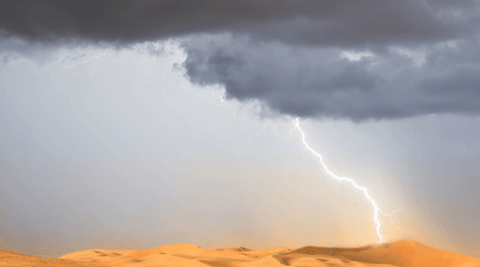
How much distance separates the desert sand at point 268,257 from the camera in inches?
667

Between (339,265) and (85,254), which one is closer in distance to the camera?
(339,265)

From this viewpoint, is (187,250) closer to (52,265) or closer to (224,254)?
(224,254)

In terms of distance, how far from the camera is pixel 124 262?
17609mm

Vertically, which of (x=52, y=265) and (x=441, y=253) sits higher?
(x=441, y=253)

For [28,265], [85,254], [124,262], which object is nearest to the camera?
[28,265]

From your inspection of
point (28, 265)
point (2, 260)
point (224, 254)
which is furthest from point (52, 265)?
point (224, 254)

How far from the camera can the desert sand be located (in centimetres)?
1694

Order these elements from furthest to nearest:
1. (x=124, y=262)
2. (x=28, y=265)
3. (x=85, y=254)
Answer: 1. (x=85, y=254)
2. (x=124, y=262)
3. (x=28, y=265)

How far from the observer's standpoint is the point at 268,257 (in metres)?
17.4

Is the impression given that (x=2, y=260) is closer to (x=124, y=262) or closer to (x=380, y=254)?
(x=124, y=262)

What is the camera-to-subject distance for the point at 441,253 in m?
21.3

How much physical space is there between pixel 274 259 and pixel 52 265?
728 cm

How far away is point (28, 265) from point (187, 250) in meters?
7.44

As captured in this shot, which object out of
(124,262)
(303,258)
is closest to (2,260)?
(124,262)
